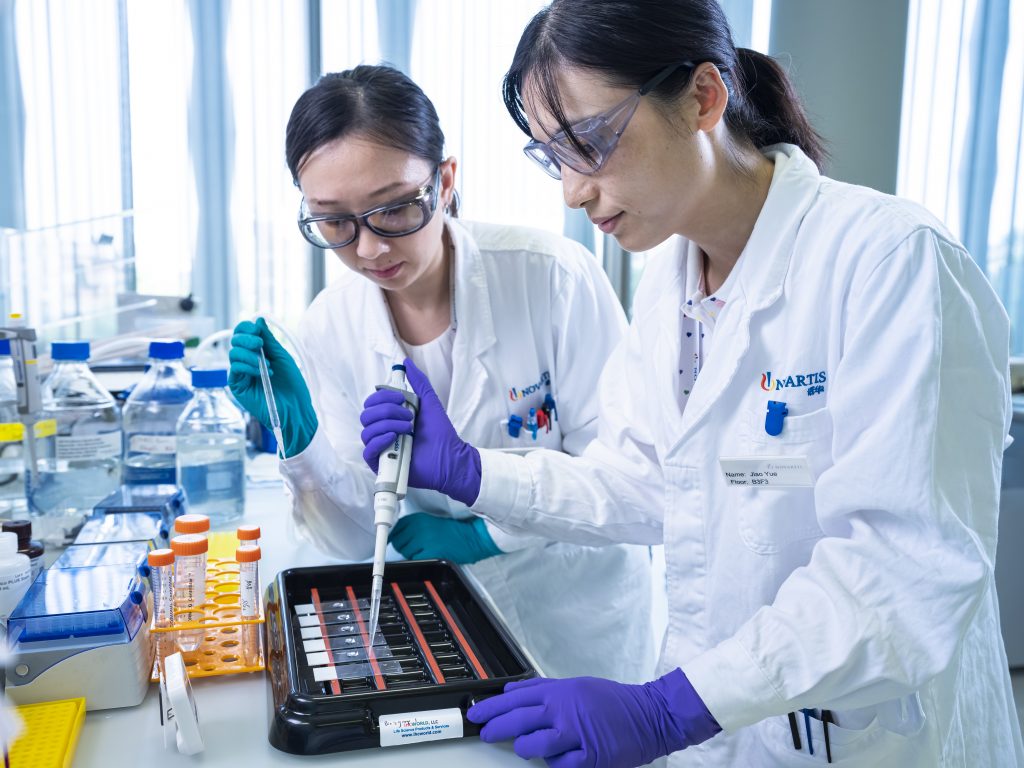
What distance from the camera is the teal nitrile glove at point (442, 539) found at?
1.53 meters

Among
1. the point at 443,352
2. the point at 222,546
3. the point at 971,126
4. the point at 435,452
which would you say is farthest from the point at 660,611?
the point at 971,126

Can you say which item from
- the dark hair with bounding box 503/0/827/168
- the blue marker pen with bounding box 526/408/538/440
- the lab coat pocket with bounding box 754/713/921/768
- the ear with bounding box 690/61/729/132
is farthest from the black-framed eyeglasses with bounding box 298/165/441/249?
the lab coat pocket with bounding box 754/713/921/768

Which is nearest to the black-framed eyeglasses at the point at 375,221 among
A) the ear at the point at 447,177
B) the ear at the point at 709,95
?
the ear at the point at 447,177

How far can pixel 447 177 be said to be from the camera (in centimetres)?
161

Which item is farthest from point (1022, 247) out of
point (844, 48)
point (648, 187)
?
point (648, 187)

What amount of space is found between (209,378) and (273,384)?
33cm

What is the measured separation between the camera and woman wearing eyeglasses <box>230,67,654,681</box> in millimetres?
1450

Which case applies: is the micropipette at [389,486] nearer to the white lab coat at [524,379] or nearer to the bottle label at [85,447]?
the white lab coat at [524,379]

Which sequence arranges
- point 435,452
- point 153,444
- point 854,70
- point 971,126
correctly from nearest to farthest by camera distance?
point 435,452
point 153,444
point 854,70
point 971,126

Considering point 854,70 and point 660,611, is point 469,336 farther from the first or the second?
point 854,70

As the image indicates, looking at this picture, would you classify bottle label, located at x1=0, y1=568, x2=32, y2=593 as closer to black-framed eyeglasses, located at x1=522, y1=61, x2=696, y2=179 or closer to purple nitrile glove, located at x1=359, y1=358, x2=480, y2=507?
purple nitrile glove, located at x1=359, y1=358, x2=480, y2=507

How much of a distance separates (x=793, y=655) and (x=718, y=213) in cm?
58

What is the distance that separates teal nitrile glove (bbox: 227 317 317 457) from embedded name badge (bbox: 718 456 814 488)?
0.71m

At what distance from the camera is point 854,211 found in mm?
1035
